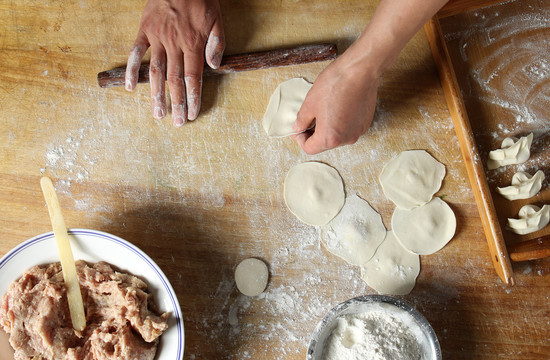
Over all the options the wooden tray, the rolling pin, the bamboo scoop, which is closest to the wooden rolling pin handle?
the wooden tray

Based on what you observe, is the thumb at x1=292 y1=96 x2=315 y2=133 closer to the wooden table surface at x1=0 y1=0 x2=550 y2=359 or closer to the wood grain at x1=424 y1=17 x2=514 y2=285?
the wooden table surface at x1=0 y1=0 x2=550 y2=359

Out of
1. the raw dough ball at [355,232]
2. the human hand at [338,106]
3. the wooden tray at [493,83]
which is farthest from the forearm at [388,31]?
the raw dough ball at [355,232]

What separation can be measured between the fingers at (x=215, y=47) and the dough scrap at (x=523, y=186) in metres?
0.93

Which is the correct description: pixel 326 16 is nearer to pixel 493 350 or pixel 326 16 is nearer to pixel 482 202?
pixel 482 202

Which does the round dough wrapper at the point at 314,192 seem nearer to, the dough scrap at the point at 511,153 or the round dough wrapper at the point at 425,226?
the round dough wrapper at the point at 425,226

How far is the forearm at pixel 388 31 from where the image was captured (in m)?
1.02

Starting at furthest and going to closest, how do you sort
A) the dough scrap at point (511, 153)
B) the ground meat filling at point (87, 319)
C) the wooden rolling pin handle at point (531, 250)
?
1. the dough scrap at point (511, 153)
2. the wooden rolling pin handle at point (531, 250)
3. the ground meat filling at point (87, 319)

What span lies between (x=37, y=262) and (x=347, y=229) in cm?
84

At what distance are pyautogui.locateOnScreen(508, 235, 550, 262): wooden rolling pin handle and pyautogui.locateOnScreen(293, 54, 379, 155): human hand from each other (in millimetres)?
538

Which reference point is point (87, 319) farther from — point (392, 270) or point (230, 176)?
point (392, 270)

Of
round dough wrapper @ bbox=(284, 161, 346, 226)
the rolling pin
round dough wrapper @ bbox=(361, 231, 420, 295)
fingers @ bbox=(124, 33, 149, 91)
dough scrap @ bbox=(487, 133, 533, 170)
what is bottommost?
round dough wrapper @ bbox=(361, 231, 420, 295)

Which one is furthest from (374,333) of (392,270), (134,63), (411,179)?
(134,63)

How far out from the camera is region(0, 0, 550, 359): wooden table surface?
1.21 m

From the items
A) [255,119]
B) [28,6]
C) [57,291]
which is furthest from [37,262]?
[28,6]
